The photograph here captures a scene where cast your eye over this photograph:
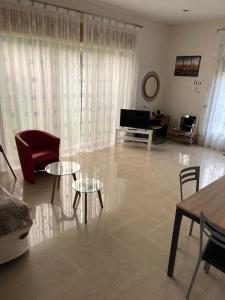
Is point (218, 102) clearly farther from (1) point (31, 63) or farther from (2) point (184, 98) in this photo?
(1) point (31, 63)

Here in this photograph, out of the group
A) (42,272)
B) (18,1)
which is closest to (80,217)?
(42,272)

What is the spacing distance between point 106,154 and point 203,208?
3396mm

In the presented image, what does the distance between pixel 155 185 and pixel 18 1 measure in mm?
3506

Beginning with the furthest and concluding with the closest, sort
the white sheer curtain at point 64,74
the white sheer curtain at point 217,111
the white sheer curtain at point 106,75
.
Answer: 1. the white sheer curtain at point 217,111
2. the white sheer curtain at point 106,75
3. the white sheer curtain at point 64,74

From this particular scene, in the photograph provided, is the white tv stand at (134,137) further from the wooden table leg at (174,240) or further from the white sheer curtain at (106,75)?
the wooden table leg at (174,240)

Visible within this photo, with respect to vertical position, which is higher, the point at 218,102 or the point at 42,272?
the point at 218,102

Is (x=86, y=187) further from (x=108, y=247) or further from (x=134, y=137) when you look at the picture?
(x=134, y=137)

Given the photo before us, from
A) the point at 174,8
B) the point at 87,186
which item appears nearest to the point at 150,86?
the point at 174,8

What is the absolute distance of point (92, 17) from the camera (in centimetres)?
438

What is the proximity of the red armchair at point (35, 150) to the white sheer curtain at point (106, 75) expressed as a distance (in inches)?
46.1

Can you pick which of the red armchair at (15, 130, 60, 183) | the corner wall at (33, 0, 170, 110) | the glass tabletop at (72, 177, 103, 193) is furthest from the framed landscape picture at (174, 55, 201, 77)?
the glass tabletop at (72, 177, 103, 193)

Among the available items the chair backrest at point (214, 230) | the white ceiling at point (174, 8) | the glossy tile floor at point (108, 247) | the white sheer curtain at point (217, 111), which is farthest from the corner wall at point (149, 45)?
the chair backrest at point (214, 230)

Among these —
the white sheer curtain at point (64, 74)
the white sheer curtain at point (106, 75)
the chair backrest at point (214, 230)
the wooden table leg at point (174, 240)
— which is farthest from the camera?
the white sheer curtain at point (106, 75)

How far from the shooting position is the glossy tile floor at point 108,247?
6.39 ft
